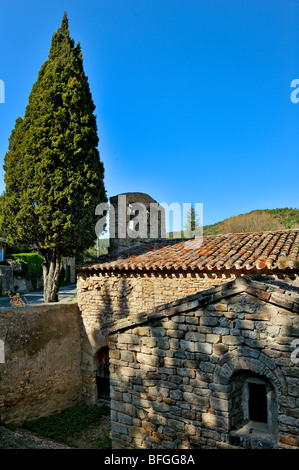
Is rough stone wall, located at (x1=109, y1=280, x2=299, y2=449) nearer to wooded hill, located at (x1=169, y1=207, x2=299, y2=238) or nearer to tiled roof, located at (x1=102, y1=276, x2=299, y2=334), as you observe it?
tiled roof, located at (x1=102, y1=276, x2=299, y2=334)

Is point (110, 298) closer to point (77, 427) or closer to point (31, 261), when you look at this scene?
point (77, 427)

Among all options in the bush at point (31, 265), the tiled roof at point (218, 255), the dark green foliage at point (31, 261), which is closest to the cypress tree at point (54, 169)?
the tiled roof at point (218, 255)

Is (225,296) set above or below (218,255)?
below

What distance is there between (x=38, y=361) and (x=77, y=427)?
2217 millimetres

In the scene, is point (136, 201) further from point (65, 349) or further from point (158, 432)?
point (158, 432)

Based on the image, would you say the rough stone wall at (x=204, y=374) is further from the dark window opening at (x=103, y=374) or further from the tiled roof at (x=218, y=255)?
the dark window opening at (x=103, y=374)

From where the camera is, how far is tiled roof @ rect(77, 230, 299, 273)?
7.64m

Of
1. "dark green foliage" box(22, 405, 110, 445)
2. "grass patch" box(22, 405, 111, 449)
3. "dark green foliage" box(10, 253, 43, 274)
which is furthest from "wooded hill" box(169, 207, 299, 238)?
"grass patch" box(22, 405, 111, 449)

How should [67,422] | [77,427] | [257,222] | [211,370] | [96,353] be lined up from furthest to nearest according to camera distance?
[257,222]
[96,353]
[67,422]
[77,427]
[211,370]

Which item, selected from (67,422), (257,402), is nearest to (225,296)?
(257,402)

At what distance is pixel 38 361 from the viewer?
9.27 m

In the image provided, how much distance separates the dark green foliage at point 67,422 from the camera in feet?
28.2

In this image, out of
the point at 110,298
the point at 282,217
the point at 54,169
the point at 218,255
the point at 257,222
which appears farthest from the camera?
the point at 282,217
